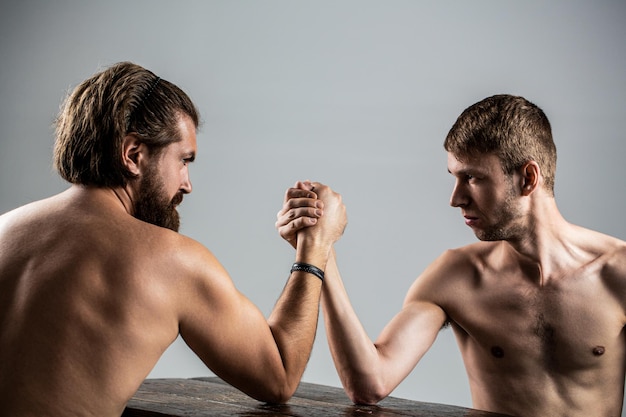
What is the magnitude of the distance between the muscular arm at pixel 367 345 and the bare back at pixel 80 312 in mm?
689

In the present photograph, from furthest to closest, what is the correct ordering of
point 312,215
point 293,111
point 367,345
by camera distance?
point 293,111
point 367,345
point 312,215

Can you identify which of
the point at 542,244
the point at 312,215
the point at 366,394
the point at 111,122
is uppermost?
the point at 111,122

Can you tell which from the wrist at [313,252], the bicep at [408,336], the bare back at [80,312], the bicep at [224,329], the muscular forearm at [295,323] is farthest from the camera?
the bicep at [408,336]

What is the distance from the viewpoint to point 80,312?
1528 mm

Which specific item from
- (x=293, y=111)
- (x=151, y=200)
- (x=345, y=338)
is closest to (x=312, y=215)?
(x=345, y=338)

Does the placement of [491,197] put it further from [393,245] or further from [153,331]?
[393,245]

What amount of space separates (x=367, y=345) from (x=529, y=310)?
0.54 m

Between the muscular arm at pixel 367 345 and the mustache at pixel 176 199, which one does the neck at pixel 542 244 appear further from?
the mustache at pixel 176 199

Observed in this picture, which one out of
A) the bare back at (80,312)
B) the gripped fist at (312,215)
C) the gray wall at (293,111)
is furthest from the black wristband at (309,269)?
the gray wall at (293,111)

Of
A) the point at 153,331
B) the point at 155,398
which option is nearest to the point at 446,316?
the point at 155,398

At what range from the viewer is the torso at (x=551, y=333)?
2.39 meters

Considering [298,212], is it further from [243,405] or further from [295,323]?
[243,405]

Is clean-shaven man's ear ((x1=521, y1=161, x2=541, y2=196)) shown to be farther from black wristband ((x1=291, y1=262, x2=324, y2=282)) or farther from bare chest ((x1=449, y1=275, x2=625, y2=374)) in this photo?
black wristband ((x1=291, y1=262, x2=324, y2=282))

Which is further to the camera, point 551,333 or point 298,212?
point 551,333
